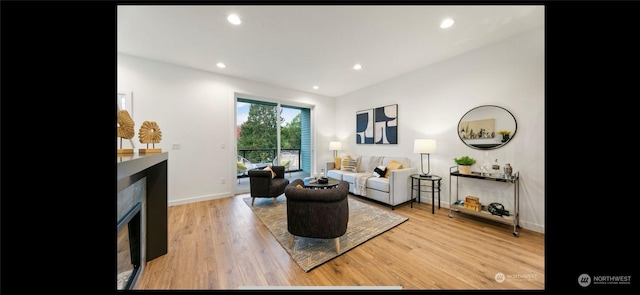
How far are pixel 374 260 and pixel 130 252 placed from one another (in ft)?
6.33

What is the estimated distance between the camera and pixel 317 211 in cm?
173

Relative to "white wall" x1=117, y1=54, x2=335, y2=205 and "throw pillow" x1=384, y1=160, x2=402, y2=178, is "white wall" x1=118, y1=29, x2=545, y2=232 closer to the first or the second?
"white wall" x1=117, y1=54, x2=335, y2=205

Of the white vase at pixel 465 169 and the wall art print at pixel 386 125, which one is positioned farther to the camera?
the wall art print at pixel 386 125

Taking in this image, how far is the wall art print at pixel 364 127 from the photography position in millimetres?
4273

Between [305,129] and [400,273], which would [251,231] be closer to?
[400,273]

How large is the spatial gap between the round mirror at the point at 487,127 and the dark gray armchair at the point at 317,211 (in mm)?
2277

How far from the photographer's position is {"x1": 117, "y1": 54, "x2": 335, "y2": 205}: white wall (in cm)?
294

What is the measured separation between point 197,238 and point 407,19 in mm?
3348

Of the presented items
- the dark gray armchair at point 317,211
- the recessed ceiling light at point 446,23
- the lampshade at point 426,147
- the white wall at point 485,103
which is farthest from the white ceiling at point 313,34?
the dark gray armchair at point 317,211

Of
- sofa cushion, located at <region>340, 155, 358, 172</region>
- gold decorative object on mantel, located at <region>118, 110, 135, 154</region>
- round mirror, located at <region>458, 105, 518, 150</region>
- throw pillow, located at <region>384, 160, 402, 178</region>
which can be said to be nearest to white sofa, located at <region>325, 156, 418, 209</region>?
throw pillow, located at <region>384, 160, 402, 178</region>

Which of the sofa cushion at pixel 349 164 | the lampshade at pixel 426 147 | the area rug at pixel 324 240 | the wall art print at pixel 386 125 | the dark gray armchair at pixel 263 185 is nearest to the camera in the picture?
the area rug at pixel 324 240

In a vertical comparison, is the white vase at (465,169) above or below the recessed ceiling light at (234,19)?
below

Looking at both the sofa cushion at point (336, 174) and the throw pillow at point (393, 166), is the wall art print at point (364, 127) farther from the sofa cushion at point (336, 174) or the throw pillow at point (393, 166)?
the sofa cushion at point (336, 174)
